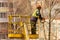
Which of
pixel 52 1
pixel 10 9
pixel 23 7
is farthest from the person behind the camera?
pixel 10 9

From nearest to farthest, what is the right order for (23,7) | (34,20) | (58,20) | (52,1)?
(52,1)
(34,20)
(58,20)
(23,7)

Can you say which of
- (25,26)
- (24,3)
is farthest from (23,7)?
(25,26)

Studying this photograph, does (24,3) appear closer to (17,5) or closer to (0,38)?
(17,5)

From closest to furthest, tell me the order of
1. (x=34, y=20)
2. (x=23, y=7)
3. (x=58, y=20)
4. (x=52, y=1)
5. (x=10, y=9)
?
(x=52, y=1)
(x=34, y=20)
(x=58, y=20)
(x=23, y=7)
(x=10, y=9)

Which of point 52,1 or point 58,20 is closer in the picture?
point 52,1

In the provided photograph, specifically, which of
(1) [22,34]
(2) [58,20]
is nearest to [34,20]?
(1) [22,34]

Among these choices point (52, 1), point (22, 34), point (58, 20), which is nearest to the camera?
point (52, 1)

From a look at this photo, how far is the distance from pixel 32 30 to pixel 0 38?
17.4 meters

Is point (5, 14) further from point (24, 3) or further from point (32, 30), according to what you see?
point (32, 30)

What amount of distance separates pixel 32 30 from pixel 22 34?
31.3 inches

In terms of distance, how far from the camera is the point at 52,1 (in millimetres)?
8164

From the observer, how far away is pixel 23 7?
2242 centimetres

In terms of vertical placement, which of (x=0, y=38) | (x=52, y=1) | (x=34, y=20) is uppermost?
(x=52, y=1)

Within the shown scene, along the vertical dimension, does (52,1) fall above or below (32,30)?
above
